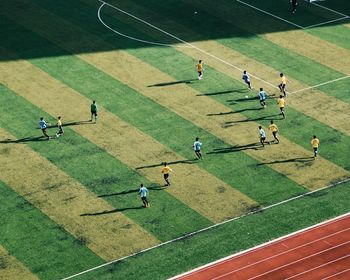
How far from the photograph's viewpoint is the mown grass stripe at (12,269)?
4675cm

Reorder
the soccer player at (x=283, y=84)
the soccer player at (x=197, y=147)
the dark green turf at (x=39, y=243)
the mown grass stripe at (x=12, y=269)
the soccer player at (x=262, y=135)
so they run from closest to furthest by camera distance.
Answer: the mown grass stripe at (x=12, y=269) < the dark green turf at (x=39, y=243) < the soccer player at (x=197, y=147) < the soccer player at (x=262, y=135) < the soccer player at (x=283, y=84)

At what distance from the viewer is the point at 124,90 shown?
66812 millimetres

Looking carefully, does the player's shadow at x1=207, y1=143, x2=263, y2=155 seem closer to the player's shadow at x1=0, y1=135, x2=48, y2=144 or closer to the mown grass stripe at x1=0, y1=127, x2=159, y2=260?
the mown grass stripe at x1=0, y1=127, x2=159, y2=260

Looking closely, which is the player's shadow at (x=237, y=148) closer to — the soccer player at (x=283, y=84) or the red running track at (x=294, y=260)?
the soccer player at (x=283, y=84)

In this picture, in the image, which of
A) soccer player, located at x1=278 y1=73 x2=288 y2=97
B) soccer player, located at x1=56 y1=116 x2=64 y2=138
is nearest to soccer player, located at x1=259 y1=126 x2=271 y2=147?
soccer player, located at x1=278 y1=73 x2=288 y2=97

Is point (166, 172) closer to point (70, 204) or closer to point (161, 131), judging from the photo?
point (70, 204)

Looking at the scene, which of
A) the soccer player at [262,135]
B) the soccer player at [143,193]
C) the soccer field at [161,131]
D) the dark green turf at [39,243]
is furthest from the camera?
the soccer player at [262,135]

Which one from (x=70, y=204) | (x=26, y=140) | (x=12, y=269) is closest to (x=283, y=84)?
(x=26, y=140)

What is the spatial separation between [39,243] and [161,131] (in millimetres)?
14875

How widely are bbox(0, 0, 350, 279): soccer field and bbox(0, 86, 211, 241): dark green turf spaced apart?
119mm

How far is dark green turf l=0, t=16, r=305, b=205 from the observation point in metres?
55.7

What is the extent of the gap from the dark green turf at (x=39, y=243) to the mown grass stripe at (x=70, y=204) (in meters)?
0.56

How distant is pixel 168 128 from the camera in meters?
61.7

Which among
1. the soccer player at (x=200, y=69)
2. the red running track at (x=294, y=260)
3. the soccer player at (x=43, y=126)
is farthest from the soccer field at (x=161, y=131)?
the red running track at (x=294, y=260)
